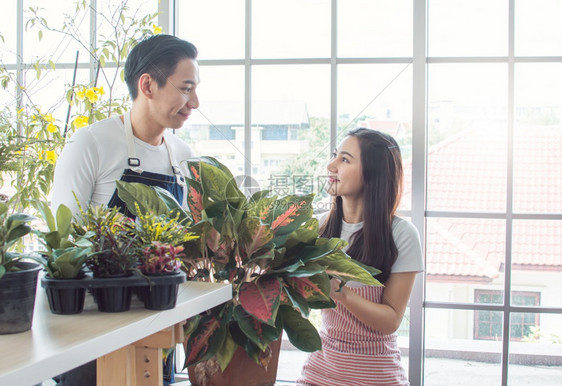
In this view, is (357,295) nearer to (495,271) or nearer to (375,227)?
(375,227)

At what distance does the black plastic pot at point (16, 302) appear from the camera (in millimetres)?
664

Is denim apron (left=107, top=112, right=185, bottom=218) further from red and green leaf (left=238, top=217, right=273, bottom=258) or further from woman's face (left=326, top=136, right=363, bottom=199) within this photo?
red and green leaf (left=238, top=217, right=273, bottom=258)

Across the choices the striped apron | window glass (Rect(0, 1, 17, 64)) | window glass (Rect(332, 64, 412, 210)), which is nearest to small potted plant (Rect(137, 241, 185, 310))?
the striped apron

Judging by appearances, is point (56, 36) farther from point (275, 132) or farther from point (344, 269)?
point (344, 269)

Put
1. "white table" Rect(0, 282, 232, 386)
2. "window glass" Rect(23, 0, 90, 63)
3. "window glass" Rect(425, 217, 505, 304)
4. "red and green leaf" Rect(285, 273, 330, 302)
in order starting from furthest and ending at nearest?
"window glass" Rect(23, 0, 90, 63) < "window glass" Rect(425, 217, 505, 304) < "red and green leaf" Rect(285, 273, 330, 302) < "white table" Rect(0, 282, 232, 386)

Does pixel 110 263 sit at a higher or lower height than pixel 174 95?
lower

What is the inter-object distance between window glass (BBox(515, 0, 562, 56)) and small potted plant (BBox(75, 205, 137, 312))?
2.13 meters

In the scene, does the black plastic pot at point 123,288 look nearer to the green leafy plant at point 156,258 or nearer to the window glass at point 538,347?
the green leafy plant at point 156,258

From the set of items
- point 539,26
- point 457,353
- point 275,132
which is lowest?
point 457,353

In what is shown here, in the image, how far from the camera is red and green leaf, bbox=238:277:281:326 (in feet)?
2.93

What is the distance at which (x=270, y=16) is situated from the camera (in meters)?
2.53

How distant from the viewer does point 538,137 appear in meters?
2.36

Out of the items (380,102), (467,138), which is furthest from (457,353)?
(380,102)

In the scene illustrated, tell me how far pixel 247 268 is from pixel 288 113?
1.64 metres
